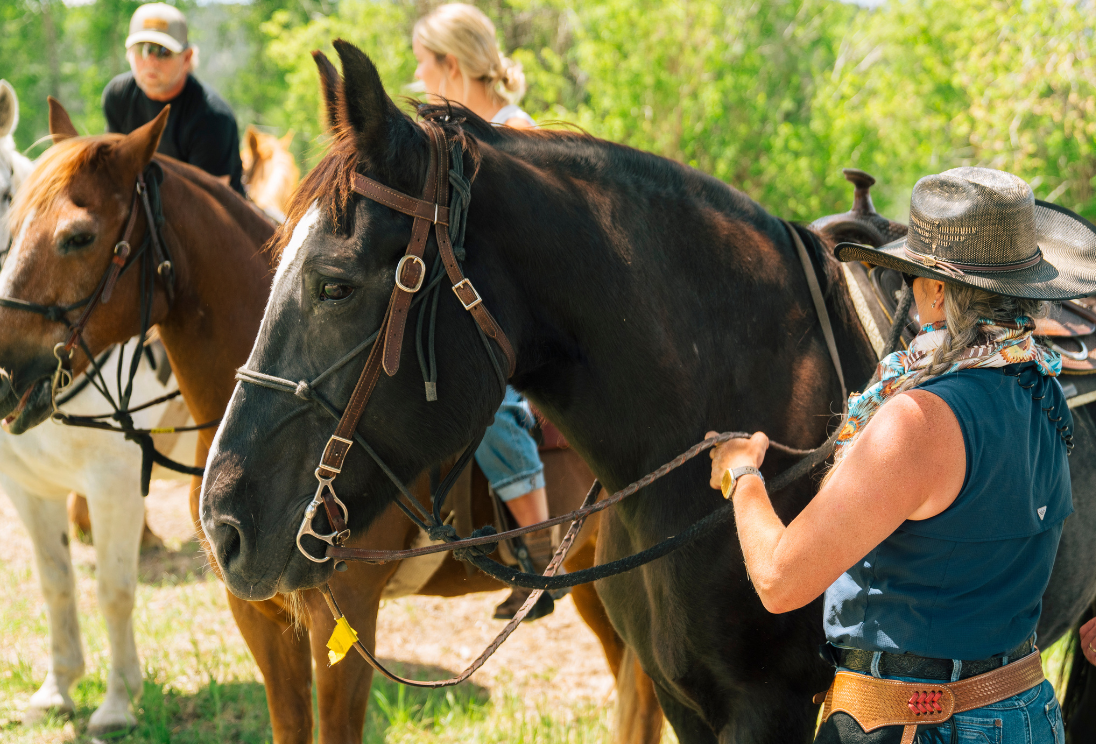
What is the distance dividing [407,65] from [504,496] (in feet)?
53.4

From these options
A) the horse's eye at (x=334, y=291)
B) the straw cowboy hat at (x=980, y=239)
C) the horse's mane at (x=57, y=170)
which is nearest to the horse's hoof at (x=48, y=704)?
the horse's mane at (x=57, y=170)

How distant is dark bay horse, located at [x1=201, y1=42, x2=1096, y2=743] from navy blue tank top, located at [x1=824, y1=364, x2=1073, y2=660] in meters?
0.49

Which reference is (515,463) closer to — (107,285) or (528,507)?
(528,507)

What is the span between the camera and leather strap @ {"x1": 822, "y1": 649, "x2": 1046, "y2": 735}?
1547 mm

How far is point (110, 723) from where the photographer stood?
420cm

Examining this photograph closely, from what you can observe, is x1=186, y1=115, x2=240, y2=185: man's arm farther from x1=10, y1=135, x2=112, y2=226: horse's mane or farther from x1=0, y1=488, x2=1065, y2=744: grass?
x1=0, y1=488, x2=1065, y2=744: grass

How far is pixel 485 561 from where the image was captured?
6.54 feet

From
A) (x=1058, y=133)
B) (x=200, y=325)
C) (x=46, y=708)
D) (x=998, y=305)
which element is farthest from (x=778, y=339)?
(x=1058, y=133)

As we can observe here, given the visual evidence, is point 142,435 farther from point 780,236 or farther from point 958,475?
point 958,475

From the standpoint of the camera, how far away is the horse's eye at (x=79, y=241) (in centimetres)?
285

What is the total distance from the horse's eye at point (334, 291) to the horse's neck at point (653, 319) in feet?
0.99

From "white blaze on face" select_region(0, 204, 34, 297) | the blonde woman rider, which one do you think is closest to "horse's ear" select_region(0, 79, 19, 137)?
"white blaze on face" select_region(0, 204, 34, 297)

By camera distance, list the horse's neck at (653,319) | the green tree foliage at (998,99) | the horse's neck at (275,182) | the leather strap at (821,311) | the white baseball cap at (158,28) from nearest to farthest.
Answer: the horse's neck at (653,319) < the leather strap at (821,311) < the white baseball cap at (158,28) < the horse's neck at (275,182) < the green tree foliage at (998,99)

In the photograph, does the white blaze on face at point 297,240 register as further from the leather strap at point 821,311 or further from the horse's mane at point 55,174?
the horse's mane at point 55,174
